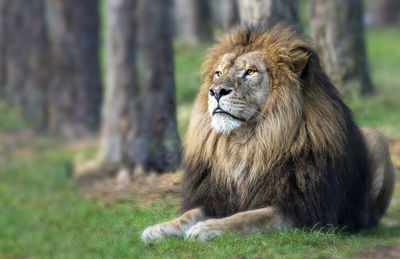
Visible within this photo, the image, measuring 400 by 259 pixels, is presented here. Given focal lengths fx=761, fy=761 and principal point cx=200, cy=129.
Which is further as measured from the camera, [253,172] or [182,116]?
[182,116]

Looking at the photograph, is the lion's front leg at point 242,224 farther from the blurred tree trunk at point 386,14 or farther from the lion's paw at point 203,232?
Answer: the blurred tree trunk at point 386,14

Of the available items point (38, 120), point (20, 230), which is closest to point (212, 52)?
point (20, 230)

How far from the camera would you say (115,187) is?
916 centimetres

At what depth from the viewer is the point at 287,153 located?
6.13 meters

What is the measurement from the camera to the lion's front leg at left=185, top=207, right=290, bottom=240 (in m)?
5.82

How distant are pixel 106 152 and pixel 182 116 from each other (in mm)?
3740

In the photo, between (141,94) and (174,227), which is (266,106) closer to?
(174,227)

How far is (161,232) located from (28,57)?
9.56m

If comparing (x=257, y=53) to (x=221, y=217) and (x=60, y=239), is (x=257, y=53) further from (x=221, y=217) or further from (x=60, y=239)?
(x=60, y=239)

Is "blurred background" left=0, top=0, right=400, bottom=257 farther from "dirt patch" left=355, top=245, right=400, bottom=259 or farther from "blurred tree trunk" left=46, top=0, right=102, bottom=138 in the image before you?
"dirt patch" left=355, top=245, right=400, bottom=259

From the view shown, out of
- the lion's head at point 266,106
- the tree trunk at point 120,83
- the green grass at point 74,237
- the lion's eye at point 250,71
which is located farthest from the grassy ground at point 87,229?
the tree trunk at point 120,83

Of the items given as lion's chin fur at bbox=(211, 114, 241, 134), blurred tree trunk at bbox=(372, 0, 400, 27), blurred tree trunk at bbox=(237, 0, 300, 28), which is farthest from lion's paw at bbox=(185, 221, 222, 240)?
blurred tree trunk at bbox=(372, 0, 400, 27)

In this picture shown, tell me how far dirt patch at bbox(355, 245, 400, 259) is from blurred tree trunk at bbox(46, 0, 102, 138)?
8004mm

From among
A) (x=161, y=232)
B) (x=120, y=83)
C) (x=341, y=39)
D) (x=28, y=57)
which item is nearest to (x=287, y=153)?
(x=161, y=232)
